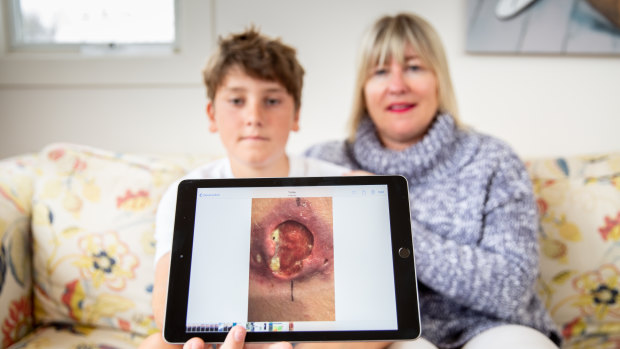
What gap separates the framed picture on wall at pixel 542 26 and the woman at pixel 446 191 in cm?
43

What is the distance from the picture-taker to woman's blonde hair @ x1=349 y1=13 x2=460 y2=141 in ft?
3.31

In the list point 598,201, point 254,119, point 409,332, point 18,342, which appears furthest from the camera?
point 598,201

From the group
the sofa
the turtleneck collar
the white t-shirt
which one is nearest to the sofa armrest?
the sofa

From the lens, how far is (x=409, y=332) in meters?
0.55

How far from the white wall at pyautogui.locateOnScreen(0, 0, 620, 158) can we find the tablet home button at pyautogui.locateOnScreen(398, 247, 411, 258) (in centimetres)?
88

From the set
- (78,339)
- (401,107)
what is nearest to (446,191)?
(401,107)

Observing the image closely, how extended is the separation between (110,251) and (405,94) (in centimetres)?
79

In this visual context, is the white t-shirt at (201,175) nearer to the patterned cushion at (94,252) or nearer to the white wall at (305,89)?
the patterned cushion at (94,252)

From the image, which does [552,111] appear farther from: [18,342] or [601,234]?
[18,342]

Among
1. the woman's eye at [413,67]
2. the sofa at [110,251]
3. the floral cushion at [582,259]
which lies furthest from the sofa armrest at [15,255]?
the floral cushion at [582,259]

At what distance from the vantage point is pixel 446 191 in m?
0.97

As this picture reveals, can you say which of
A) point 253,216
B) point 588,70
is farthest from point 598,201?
point 253,216

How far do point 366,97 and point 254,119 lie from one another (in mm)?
387

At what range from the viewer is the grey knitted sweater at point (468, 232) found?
84 cm
